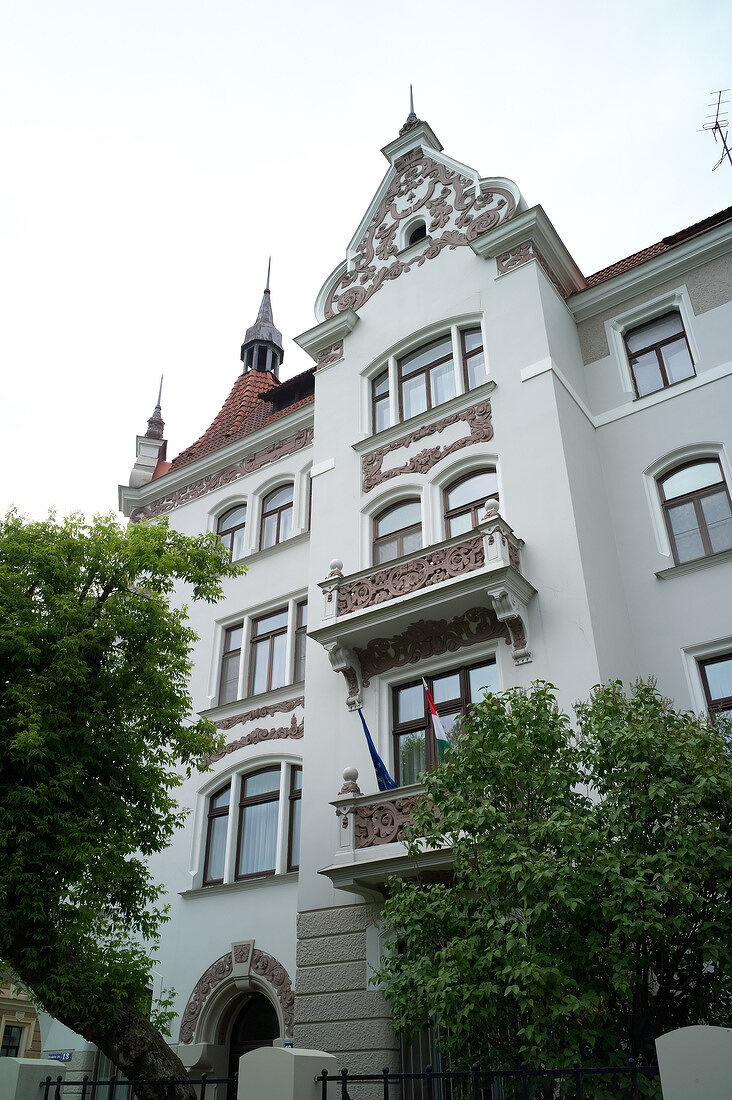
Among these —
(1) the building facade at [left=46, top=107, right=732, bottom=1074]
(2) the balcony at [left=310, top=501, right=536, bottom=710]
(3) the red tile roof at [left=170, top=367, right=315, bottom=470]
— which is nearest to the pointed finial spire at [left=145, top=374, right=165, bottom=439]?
(3) the red tile roof at [left=170, top=367, right=315, bottom=470]

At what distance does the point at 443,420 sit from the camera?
53.8 feet

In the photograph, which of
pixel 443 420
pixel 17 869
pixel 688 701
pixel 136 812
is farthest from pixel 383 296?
pixel 17 869

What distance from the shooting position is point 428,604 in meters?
13.7

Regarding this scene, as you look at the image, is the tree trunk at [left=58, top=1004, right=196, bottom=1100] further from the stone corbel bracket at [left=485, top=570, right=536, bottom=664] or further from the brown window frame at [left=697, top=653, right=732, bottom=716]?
the brown window frame at [left=697, top=653, right=732, bottom=716]

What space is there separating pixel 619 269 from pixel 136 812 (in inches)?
536

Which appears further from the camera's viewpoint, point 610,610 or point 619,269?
point 619,269

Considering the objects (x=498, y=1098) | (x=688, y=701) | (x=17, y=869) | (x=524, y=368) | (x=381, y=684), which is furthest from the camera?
(x=524, y=368)

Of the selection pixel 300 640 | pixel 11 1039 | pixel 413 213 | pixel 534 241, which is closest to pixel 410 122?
pixel 413 213

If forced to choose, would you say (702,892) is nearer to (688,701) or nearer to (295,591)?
(688,701)

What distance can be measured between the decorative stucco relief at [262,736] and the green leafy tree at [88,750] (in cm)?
367

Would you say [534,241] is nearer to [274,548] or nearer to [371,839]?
[274,548]

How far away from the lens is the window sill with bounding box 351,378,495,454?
629 inches

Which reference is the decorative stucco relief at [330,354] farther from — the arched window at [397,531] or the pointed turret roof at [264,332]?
the pointed turret roof at [264,332]

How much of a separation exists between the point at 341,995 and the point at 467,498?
7811mm
